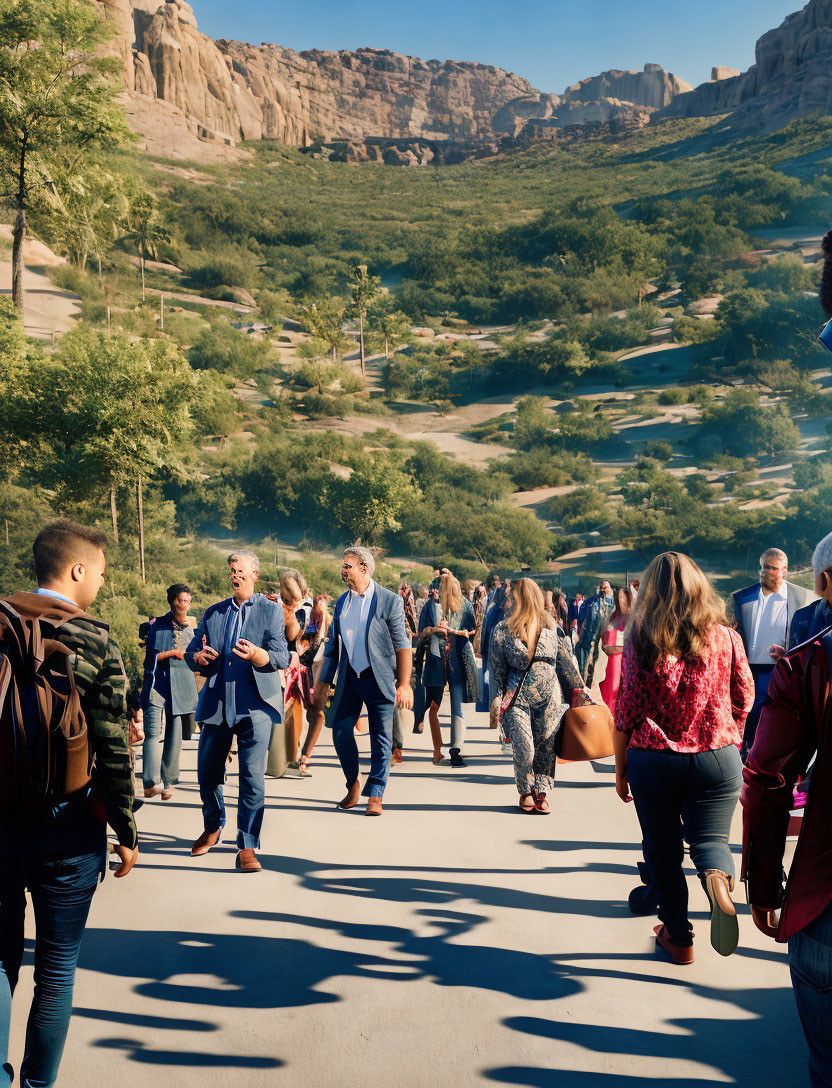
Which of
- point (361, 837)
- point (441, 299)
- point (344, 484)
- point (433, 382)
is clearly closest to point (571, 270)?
point (441, 299)

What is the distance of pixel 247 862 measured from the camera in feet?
15.9

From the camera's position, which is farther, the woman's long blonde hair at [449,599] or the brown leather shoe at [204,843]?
the woman's long blonde hair at [449,599]

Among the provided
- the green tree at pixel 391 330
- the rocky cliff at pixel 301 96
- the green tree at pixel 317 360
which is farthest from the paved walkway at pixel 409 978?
the rocky cliff at pixel 301 96

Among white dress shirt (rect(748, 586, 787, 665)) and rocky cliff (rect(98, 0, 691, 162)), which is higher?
rocky cliff (rect(98, 0, 691, 162))

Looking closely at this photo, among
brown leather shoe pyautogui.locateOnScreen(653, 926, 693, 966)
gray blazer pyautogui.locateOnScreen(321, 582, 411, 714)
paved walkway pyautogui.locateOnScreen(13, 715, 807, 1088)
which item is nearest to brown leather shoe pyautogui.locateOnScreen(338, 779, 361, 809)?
gray blazer pyautogui.locateOnScreen(321, 582, 411, 714)

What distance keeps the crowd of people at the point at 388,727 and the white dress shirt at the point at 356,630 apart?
0.02 metres

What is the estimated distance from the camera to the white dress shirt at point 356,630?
6147mm

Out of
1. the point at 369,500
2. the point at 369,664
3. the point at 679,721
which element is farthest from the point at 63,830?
the point at 369,500

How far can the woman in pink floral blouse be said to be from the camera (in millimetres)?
3443

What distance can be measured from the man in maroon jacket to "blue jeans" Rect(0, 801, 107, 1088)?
6.24 feet

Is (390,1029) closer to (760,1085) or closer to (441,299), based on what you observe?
(760,1085)

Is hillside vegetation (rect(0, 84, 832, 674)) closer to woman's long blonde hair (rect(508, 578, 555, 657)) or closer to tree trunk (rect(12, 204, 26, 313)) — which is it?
tree trunk (rect(12, 204, 26, 313))

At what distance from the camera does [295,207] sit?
95.9 metres

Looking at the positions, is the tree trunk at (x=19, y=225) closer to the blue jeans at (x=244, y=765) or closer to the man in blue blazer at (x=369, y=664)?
the man in blue blazer at (x=369, y=664)
